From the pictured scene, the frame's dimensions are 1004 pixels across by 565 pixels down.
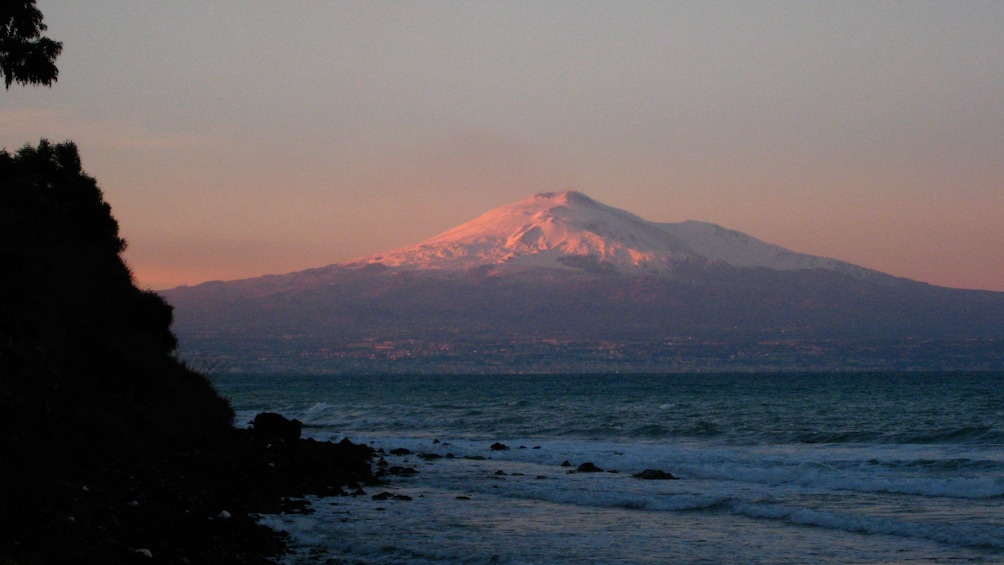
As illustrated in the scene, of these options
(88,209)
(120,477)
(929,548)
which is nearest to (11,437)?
(120,477)

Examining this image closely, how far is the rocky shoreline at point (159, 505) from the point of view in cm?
1231

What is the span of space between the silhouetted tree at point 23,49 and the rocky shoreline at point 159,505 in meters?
8.86

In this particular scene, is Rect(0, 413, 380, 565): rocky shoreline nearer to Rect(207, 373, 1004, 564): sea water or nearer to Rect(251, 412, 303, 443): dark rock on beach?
Rect(207, 373, 1004, 564): sea water

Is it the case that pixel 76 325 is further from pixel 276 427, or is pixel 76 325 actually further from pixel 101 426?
pixel 276 427

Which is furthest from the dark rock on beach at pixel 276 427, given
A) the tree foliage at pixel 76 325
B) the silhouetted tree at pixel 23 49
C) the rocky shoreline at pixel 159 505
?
the silhouetted tree at pixel 23 49

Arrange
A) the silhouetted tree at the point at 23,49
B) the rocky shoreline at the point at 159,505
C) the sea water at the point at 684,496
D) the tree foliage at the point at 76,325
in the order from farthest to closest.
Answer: the silhouetted tree at the point at 23,49 < the tree foliage at the point at 76,325 < the sea water at the point at 684,496 < the rocky shoreline at the point at 159,505

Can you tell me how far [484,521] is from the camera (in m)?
19.0

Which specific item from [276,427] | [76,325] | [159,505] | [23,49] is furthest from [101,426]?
[276,427]

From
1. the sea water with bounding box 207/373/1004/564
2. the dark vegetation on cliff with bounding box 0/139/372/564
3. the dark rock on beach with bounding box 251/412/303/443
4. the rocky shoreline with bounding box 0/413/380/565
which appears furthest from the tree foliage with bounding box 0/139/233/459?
the sea water with bounding box 207/373/1004/564

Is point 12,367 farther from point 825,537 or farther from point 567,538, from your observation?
point 825,537

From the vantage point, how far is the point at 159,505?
15.9 metres

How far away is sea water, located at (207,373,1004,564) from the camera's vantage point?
1625 cm

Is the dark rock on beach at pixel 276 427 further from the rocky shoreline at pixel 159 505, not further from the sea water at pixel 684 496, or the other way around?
the rocky shoreline at pixel 159 505

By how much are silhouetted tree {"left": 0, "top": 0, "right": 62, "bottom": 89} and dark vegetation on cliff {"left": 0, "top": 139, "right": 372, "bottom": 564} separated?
3.32m
